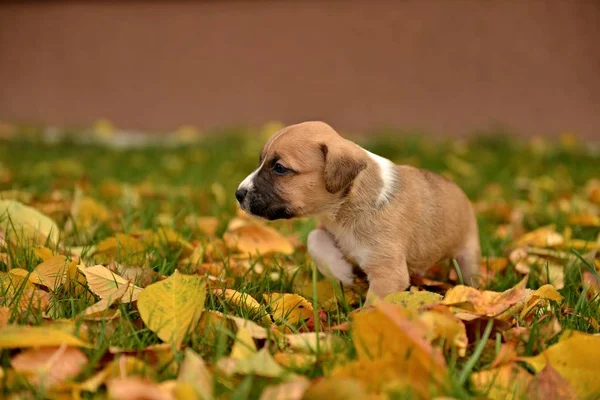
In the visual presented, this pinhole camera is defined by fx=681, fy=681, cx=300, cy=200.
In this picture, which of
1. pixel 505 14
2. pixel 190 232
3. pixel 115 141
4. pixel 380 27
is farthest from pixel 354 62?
pixel 190 232

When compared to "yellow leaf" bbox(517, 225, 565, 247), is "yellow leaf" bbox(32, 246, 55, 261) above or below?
above

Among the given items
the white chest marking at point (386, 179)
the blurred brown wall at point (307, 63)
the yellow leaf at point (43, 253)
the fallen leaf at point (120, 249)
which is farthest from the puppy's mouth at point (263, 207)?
the blurred brown wall at point (307, 63)

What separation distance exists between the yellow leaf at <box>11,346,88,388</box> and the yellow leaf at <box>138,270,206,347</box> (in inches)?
8.7

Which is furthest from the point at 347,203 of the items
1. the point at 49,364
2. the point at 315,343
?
the point at 49,364

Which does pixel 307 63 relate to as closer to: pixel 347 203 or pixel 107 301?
pixel 347 203

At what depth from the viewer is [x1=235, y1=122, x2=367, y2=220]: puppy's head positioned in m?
2.40

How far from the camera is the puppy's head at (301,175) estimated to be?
240cm

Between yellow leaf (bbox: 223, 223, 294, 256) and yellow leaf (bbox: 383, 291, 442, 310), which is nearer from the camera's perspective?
yellow leaf (bbox: 383, 291, 442, 310)

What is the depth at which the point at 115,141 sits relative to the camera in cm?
891

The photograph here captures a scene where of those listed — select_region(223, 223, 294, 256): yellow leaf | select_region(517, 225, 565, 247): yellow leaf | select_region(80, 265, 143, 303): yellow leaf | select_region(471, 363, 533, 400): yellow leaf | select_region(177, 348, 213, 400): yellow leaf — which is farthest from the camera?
select_region(517, 225, 565, 247): yellow leaf

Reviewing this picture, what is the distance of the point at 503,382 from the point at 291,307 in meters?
0.73

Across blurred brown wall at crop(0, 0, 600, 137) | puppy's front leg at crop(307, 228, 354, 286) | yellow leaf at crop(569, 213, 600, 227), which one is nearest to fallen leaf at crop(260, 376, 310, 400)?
puppy's front leg at crop(307, 228, 354, 286)

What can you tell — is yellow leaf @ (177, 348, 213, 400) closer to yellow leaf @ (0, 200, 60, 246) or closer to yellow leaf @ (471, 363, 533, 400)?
yellow leaf @ (471, 363, 533, 400)

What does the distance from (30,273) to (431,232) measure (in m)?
1.44
